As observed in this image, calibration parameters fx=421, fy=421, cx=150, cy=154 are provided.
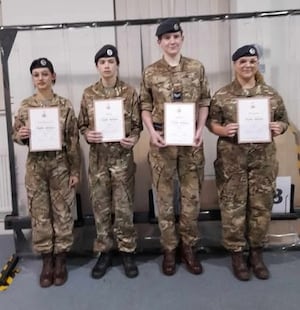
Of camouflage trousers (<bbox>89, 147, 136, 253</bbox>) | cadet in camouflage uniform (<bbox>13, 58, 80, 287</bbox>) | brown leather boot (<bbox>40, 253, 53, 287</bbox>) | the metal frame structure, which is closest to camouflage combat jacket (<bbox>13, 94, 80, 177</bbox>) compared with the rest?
cadet in camouflage uniform (<bbox>13, 58, 80, 287</bbox>)

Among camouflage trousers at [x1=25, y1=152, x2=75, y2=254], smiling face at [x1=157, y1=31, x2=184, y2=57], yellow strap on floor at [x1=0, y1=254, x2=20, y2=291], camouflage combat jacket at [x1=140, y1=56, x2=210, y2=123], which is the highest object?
smiling face at [x1=157, y1=31, x2=184, y2=57]

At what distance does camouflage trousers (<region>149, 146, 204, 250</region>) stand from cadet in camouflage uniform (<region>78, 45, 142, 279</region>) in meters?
0.18

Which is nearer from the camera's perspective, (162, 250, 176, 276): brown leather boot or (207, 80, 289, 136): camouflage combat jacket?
(207, 80, 289, 136): camouflage combat jacket

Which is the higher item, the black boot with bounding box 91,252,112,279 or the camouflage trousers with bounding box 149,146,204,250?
the camouflage trousers with bounding box 149,146,204,250

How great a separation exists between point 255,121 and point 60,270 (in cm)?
150

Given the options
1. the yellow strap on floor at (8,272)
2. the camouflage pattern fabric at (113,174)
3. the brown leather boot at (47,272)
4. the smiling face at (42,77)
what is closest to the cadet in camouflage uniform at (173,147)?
the camouflage pattern fabric at (113,174)

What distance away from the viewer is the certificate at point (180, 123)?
245cm

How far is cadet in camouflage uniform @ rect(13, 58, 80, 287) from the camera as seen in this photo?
8.43ft

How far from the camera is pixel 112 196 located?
105 inches

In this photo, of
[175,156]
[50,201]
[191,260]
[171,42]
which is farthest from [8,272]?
[171,42]

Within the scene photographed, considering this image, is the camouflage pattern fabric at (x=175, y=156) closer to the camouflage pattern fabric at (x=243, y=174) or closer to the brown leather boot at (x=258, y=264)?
the camouflage pattern fabric at (x=243, y=174)

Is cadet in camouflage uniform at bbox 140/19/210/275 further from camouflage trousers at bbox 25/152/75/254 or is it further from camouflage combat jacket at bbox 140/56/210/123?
camouflage trousers at bbox 25/152/75/254

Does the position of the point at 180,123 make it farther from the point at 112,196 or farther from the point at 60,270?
the point at 60,270

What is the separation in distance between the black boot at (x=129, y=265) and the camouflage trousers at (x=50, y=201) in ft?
1.20
